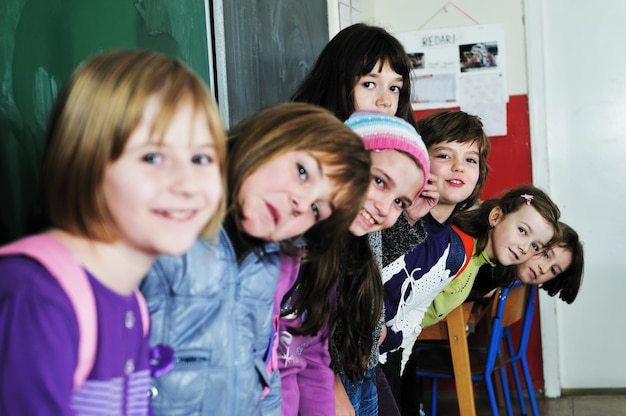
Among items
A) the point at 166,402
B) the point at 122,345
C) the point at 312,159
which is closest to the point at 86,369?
the point at 122,345

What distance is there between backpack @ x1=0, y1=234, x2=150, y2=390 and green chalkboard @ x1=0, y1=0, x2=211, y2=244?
0.22 m

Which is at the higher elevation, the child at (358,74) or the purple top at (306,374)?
the child at (358,74)

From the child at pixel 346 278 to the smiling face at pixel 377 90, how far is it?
23 cm

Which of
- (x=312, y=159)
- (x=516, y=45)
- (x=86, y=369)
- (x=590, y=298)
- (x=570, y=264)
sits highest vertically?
(x=516, y=45)

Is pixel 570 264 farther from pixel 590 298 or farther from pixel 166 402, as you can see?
pixel 166 402

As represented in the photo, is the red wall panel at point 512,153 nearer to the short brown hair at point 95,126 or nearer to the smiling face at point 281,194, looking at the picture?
the smiling face at point 281,194

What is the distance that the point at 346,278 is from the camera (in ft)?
5.76

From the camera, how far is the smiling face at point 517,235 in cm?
272

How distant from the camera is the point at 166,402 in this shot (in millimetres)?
1085

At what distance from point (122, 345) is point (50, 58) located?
21.1 inches

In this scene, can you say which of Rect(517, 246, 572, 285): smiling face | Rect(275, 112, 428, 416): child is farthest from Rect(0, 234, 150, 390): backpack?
Rect(517, 246, 572, 285): smiling face

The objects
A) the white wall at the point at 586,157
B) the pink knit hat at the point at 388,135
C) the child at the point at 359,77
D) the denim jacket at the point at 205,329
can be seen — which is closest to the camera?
the denim jacket at the point at 205,329

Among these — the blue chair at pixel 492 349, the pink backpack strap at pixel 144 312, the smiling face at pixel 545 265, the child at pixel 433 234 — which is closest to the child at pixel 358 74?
the child at pixel 433 234

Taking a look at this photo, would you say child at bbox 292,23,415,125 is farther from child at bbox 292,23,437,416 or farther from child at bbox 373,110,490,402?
child at bbox 373,110,490,402
